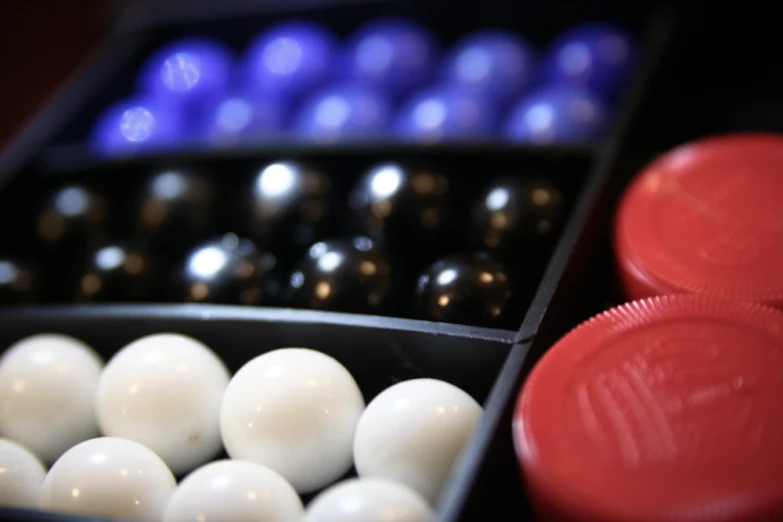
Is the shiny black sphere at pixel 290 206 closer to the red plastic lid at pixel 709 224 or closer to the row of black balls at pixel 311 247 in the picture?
the row of black balls at pixel 311 247

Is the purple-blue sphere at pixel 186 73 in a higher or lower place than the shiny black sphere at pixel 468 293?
higher

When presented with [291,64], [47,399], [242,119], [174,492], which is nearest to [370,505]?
[174,492]

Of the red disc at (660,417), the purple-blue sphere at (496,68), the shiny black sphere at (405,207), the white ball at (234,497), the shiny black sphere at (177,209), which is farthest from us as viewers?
the purple-blue sphere at (496,68)

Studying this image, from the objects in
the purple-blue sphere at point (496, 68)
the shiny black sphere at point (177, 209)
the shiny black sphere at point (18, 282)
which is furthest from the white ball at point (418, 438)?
the purple-blue sphere at point (496, 68)

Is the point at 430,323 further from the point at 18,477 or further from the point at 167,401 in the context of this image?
the point at 18,477

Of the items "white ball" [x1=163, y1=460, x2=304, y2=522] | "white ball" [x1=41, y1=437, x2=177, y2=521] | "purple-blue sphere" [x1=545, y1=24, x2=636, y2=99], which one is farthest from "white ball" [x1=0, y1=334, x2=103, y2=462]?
"purple-blue sphere" [x1=545, y1=24, x2=636, y2=99]

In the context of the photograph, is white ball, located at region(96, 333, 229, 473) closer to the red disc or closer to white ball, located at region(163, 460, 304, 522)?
white ball, located at region(163, 460, 304, 522)

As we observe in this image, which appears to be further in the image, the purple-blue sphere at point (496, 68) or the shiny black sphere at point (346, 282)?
the purple-blue sphere at point (496, 68)
